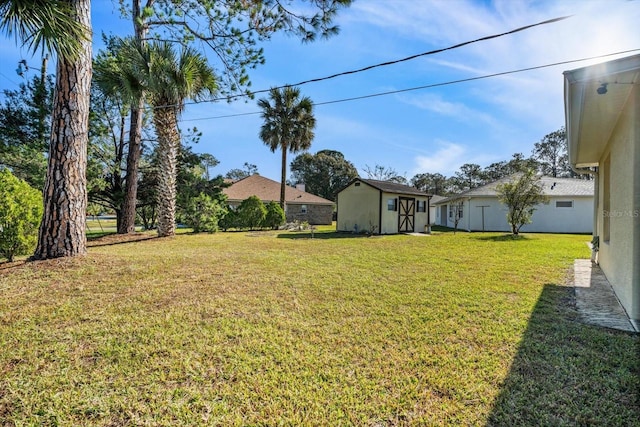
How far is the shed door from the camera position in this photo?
59.3 ft

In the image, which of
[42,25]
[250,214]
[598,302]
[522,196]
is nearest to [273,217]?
[250,214]

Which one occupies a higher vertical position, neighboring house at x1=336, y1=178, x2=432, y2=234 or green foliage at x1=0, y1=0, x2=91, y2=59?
green foliage at x1=0, y1=0, x2=91, y2=59

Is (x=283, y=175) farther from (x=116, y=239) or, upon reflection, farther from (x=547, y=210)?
(x=547, y=210)

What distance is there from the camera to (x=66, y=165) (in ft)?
18.6

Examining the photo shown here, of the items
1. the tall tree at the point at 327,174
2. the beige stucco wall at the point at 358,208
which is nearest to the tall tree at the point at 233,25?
the beige stucco wall at the point at 358,208

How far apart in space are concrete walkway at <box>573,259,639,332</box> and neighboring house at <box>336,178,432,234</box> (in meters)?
10.3

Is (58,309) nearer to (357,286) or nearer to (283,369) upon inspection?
(283,369)

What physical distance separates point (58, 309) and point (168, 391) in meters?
2.69

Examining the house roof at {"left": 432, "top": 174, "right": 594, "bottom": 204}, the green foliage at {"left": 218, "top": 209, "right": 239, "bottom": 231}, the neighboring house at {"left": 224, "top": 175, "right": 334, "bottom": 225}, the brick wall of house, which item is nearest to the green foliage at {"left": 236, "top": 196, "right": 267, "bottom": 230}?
the green foliage at {"left": 218, "top": 209, "right": 239, "bottom": 231}

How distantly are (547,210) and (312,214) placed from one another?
1814 cm

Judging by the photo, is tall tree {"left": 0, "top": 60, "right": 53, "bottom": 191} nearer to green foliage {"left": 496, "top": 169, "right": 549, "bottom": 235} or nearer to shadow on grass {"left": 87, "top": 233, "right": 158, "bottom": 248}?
shadow on grass {"left": 87, "top": 233, "right": 158, "bottom": 248}

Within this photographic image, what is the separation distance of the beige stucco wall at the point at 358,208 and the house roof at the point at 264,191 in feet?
30.5

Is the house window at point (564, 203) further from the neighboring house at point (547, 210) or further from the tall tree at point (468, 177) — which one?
the tall tree at point (468, 177)

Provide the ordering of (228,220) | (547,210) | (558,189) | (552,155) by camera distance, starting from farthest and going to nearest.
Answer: (552,155) → (558,189) → (547,210) → (228,220)
